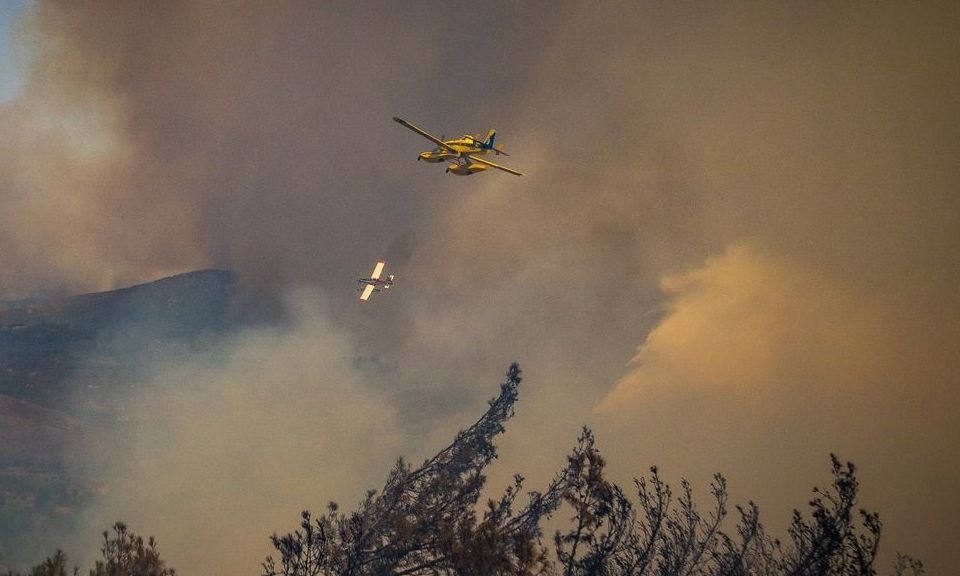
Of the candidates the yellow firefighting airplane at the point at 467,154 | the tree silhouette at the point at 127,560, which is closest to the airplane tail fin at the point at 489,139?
the yellow firefighting airplane at the point at 467,154

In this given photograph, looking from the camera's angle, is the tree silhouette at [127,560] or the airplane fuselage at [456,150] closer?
the tree silhouette at [127,560]

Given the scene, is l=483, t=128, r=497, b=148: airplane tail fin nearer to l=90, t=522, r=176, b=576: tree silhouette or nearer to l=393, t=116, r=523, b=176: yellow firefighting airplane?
l=393, t=116, r=523, b=176: yellow firefighting airplane

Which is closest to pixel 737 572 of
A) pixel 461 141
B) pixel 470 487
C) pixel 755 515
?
pixel 755 515

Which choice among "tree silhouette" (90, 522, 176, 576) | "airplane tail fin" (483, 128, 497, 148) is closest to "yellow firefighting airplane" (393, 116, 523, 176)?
"airplane tail fin" (483, 128, 497, 148)

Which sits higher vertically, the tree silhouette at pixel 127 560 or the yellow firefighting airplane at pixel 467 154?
the yellow firefighting airplane at pixel 467 154

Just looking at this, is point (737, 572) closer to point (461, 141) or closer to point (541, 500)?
point (541, 500)

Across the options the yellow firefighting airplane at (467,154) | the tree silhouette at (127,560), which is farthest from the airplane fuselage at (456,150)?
the tree silhouette at (127,560)

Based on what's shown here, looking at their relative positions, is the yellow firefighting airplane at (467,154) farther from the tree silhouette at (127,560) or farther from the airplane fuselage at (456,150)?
the tree silhouette at (127,560)

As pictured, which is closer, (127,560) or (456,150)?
(127,560)

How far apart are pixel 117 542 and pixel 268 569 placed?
11.5 meters

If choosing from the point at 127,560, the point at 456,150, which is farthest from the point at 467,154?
the point at 127,560

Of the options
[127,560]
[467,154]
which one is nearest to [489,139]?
[467,154]

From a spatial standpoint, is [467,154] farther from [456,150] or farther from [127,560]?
[127,560]

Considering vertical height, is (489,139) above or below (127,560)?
above
